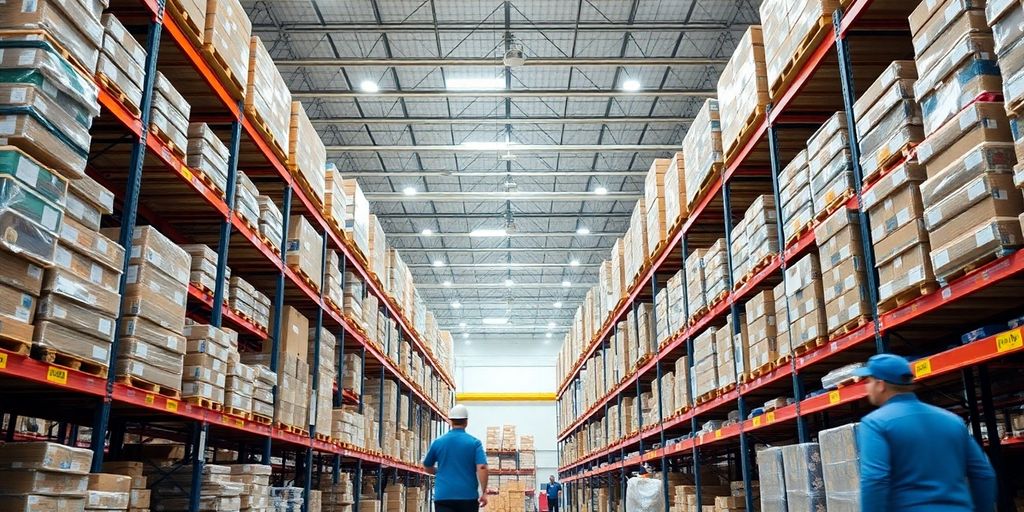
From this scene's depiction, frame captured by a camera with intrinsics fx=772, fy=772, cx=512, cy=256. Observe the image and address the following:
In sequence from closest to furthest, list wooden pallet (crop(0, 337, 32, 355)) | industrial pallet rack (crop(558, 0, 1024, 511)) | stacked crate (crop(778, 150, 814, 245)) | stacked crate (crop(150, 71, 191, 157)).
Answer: wooden pallet (crop(0, 337, 32, 355))
industrial pallet rack (crop(558, 0, 1024, 511))
stacked crate (crop(150, 71, 191, 157))
stacked crate (crop(778, 150, 814, 245))

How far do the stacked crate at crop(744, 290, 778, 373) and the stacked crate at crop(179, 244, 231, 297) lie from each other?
5.08 metres

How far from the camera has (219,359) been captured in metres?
6.94

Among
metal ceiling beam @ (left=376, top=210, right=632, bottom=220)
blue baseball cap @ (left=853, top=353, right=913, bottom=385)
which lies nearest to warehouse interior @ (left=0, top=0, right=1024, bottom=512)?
blue baseball cap @ (left=853, top=353, right=913, bottom=385)

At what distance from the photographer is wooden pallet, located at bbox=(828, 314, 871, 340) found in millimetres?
5391

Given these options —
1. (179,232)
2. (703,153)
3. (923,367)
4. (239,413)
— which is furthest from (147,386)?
(703,153)

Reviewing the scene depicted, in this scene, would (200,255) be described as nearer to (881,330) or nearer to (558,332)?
(881,330)

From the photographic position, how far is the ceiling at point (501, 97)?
50.6 feet

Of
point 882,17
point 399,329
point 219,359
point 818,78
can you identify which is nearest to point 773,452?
point 818,78

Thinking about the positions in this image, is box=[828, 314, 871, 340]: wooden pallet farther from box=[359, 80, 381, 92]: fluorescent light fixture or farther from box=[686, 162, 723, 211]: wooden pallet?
box=[359, 80, 381, 92]: fluorescent light fixture

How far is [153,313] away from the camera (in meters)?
5.78

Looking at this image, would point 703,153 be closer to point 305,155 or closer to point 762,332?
point 762,332

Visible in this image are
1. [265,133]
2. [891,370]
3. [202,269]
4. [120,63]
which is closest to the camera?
[891,370]

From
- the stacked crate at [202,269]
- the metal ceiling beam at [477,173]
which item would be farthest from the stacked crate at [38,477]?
the metal ceiling beam at [477,173]

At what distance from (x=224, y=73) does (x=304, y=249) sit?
2.90 m
